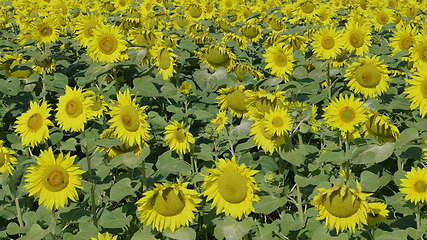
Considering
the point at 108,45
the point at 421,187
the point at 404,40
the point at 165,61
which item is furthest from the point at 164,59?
the point at 421,187

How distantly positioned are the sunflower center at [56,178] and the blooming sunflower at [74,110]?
52 cm

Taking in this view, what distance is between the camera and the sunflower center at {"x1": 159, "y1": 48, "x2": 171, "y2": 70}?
180 inches

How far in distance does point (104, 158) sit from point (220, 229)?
1.09 metres

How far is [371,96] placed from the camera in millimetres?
3971

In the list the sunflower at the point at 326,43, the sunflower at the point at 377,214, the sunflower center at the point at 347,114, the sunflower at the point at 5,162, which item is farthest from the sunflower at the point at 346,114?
the sunflower at the point at 5,162

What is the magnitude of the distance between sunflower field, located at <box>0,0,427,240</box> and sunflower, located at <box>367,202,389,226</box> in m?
0.01

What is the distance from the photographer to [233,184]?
2822 mm

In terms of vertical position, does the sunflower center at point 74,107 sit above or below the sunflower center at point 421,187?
above

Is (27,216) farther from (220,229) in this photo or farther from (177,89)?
(177,89)

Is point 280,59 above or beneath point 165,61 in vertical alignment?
above

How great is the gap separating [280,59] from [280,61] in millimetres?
21

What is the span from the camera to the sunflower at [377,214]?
2756 mm

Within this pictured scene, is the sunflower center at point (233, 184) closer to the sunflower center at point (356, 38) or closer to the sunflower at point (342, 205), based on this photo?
the sunflower at point (342, 205)

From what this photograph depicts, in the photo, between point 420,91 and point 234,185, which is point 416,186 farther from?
point 234,185
